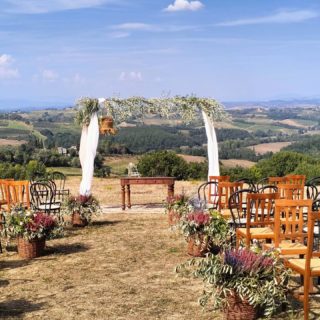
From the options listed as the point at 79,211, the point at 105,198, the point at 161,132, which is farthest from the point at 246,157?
the point at 79,211

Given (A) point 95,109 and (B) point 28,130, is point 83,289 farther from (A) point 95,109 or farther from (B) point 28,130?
(B) point 28,130

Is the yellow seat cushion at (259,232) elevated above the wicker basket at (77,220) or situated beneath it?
elevated above

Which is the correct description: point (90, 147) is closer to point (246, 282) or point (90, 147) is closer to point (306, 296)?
point (246, 282)

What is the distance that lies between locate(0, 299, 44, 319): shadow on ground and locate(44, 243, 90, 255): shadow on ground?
267 cm

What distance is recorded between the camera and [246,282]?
16.8 ft

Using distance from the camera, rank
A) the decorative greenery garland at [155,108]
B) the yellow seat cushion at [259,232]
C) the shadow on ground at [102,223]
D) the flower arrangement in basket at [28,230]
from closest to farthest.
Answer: the yellow seat cushion at [259,232]
the flower arrangement in basket at [28,230]
the shadow on ground at [102,223]
the decorative greenery garland at [155,108]

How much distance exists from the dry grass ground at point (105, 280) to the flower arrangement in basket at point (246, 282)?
0.36 metres

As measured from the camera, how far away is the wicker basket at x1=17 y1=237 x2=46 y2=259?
8.52m

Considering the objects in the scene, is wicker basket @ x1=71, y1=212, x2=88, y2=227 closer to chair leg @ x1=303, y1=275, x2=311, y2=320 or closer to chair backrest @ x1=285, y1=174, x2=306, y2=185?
chair backrest @ x1=285, y1=174, x2=306, y2=185

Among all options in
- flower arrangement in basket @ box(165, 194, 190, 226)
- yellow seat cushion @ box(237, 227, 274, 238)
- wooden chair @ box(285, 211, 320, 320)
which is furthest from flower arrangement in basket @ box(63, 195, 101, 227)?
wooden chair @ box(285, 211, 320, 320)

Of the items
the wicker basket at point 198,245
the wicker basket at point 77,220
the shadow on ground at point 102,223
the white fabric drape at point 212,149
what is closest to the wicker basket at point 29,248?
the wicker basket at point 198,245

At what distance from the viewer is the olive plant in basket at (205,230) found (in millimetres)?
8016

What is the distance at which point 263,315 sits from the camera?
5348mm

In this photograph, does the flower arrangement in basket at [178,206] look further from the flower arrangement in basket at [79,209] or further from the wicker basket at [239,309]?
the wicker basket at [239,309]
